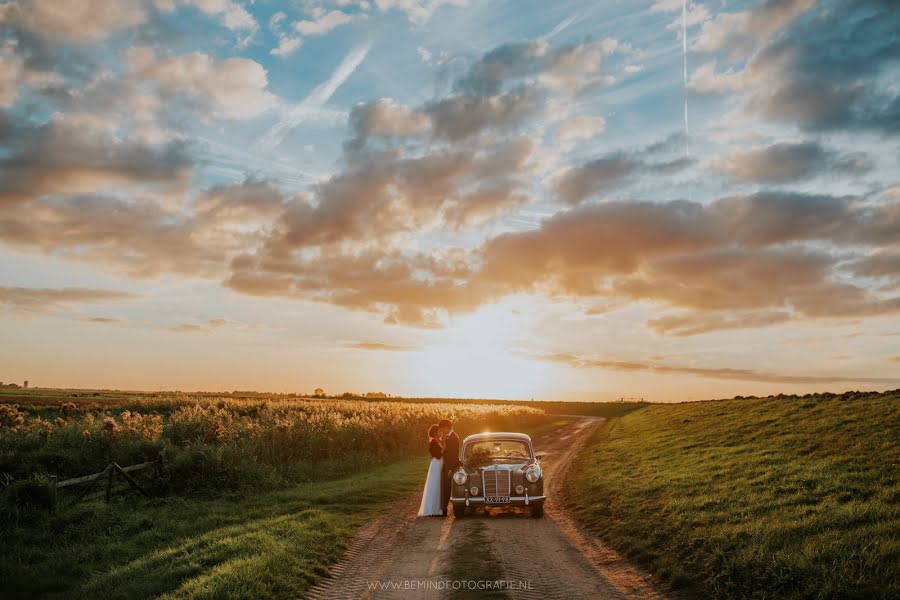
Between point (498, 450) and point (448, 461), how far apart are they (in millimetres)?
1666

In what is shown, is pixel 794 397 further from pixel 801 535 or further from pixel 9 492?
pixel 9 492

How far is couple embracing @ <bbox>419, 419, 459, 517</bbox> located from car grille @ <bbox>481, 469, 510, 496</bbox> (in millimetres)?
1019

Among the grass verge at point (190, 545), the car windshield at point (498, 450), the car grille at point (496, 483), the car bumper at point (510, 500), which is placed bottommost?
the grass verge at point (190, 545)

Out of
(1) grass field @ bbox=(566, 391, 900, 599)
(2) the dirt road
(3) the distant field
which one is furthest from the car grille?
(3) the distant field

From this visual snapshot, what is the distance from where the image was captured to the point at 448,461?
17750mm

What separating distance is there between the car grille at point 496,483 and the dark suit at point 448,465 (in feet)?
3.34

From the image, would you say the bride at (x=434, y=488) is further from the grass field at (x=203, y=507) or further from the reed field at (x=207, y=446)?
the reed field at (x=207, y=446)

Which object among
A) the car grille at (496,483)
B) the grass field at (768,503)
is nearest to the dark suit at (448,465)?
the car grille at (496,483)

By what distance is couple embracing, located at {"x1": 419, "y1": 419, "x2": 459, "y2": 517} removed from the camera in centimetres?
1742

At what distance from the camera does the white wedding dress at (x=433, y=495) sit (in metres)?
17.4

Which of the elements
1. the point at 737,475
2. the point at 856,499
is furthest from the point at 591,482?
the point at 856,499

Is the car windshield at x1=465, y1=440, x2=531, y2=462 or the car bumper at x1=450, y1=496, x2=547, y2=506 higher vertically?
the car windshield at x1=465, y1=440, x2=531, y2=462

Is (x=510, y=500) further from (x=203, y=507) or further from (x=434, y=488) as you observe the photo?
(x=203, y=507)

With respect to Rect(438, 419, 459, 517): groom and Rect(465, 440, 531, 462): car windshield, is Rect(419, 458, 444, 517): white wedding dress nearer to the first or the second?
Rect(438, 419, 459, 517): groom
